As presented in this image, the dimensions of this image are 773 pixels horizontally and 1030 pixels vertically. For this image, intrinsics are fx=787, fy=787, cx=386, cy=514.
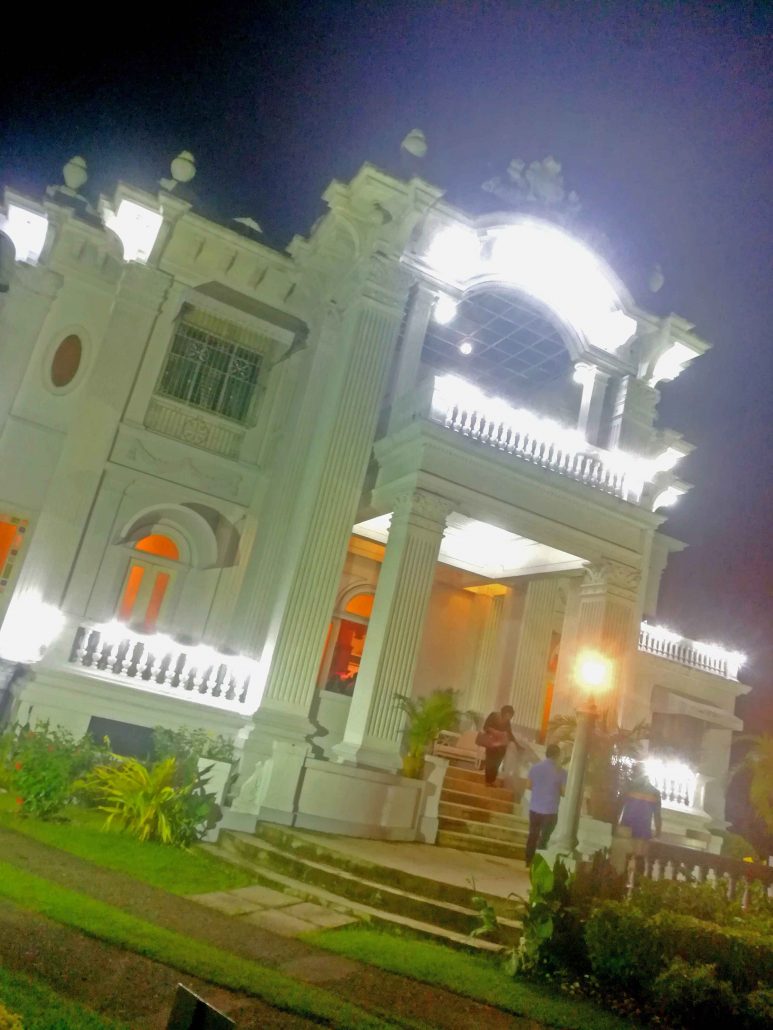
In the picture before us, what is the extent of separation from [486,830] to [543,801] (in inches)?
85.5

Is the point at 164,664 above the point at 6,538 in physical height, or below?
below

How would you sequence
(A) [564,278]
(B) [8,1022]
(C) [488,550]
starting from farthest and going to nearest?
(A) [564,278], (C) [488,550], (B) [8,1022]

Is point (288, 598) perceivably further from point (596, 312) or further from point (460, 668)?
point (596, 312)

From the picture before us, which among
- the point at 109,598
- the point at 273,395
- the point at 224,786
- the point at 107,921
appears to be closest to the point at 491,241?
the point at 273,395

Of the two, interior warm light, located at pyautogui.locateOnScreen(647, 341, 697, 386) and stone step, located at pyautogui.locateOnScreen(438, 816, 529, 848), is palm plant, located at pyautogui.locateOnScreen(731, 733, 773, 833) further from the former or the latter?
interior warm light, located at pyautogui.locateOnScreen(647, 341, 697, 386)

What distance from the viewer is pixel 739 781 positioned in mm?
23547

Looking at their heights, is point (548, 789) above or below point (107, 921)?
above

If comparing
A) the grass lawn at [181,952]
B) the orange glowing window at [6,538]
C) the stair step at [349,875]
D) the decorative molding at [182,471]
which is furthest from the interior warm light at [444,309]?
the grass lawn at [181,952]

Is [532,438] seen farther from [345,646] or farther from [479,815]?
[479,815]

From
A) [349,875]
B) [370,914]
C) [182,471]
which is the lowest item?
[370,914]

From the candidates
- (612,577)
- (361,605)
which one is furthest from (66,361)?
(612,577)

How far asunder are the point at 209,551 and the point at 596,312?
353 inches

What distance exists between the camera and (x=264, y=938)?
6539 millimetres

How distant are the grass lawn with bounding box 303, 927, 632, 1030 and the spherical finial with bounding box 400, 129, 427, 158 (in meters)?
12.4
